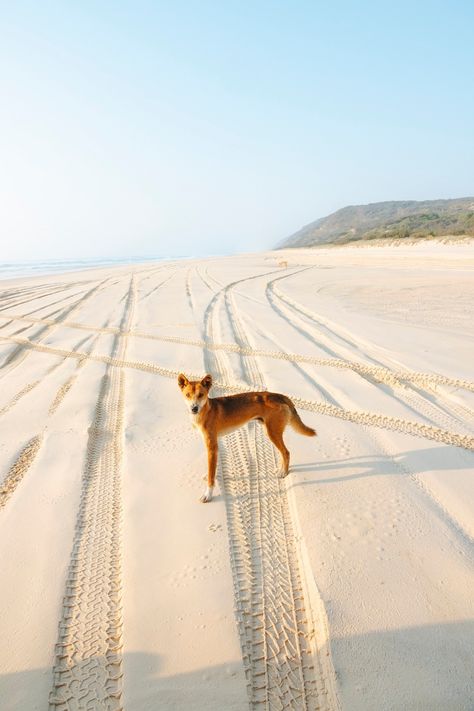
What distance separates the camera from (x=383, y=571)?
3473 mm

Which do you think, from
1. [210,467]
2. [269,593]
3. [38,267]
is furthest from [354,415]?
[38,267]

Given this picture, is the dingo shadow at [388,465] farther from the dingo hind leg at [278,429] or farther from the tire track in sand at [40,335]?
the tire track in sand at [40,335]

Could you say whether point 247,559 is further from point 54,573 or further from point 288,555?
point 54,573

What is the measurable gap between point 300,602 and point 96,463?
3.07m

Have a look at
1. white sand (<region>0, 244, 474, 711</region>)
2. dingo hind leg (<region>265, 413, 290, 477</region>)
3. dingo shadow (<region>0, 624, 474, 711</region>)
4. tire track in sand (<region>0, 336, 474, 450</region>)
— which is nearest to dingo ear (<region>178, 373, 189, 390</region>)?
dingo hind leg (<region>265, 413, 290, 477</region>)

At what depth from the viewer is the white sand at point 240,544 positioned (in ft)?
8.75

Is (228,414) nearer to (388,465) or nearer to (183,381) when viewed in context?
(183,381)

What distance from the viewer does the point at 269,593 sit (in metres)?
3.31

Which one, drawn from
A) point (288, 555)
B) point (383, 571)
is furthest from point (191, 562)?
point (383, 571)

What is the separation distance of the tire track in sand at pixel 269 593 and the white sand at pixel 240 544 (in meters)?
0.01

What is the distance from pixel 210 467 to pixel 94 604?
1.71 m

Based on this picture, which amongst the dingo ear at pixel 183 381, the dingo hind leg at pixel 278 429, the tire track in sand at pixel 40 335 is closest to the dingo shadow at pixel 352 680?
the dingo hind leg at pixel 278 429

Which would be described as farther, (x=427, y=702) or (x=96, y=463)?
(x=96, y=463)

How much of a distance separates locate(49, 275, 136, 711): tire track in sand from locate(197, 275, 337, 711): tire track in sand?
91cm
